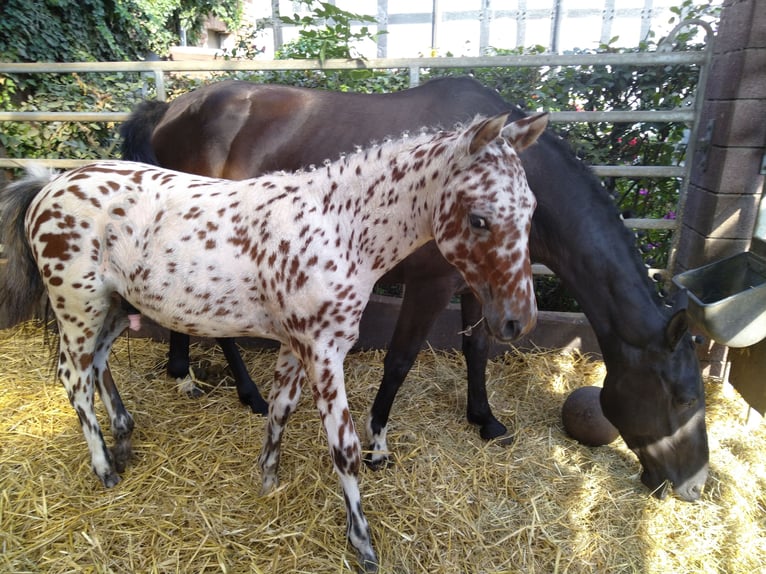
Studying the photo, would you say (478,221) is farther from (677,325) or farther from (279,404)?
(279,404)

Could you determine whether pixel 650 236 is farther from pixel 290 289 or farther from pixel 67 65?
pixel 67 65

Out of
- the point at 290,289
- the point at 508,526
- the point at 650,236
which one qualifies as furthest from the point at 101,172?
the point at 650,236

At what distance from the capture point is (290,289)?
1.82 meters

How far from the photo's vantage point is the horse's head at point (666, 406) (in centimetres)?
215

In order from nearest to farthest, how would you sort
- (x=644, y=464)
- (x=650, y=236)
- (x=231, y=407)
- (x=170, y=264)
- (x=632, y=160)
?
(x=170, y=264), (x=644, y=464), (x=231, y=407), (x=632, y=160), (x=650, y=236)

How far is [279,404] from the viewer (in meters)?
2.20

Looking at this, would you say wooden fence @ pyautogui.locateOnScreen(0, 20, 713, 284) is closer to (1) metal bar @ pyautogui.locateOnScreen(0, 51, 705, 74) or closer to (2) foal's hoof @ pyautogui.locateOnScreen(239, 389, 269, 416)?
(1) metal bar @ pyautogui.locateOnScreen(0, 51, 705, 74)

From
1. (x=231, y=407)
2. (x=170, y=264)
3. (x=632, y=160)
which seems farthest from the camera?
(x=632, y=160)

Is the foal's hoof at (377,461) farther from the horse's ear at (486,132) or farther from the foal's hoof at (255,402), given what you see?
the horse's ear at (486,132)

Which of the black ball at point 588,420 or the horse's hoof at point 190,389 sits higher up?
the black ball at point 588,420

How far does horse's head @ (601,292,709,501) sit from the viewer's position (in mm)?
2148

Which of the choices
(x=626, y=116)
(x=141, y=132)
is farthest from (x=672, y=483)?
(x=141, y=132)

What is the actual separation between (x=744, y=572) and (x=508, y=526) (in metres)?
0.97

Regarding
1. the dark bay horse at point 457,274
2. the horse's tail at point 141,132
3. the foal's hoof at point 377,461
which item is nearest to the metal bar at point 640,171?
the dark bay horse at point 457,274
